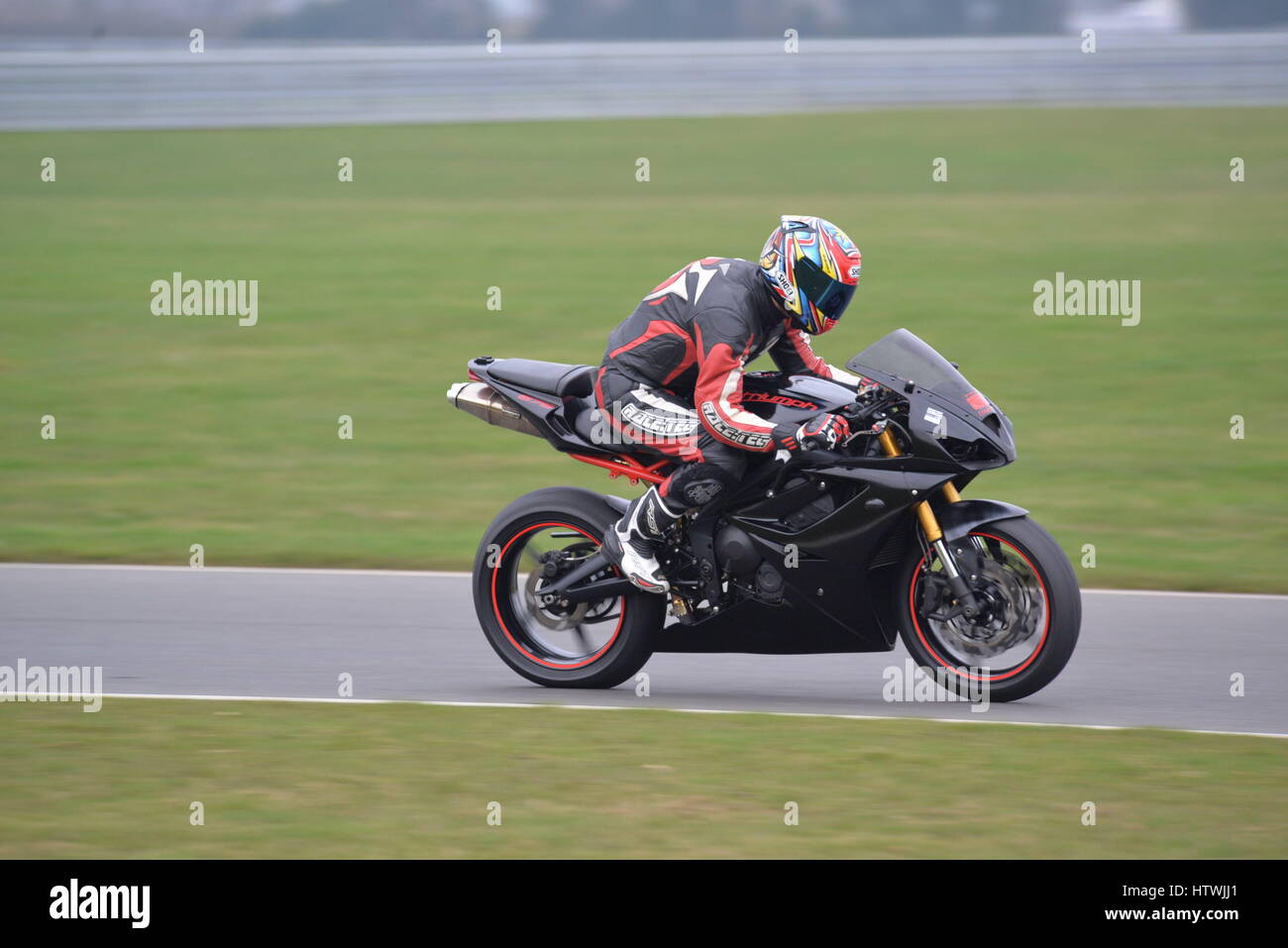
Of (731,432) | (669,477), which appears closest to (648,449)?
(669,477)

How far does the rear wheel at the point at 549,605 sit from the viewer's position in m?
7.26

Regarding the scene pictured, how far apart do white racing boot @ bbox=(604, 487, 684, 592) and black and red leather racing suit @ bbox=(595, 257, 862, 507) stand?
3.3 inches

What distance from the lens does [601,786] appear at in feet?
19.6

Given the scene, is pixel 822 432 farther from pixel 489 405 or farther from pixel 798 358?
pixel 489 405

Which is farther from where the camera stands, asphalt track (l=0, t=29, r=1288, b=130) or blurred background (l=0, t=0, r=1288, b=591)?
asphalt track (l=0, t=29, r=1288, b=130)

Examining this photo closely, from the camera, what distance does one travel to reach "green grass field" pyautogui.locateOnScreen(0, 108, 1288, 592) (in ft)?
35.5

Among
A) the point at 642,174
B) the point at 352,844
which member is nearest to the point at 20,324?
the point at 642,174

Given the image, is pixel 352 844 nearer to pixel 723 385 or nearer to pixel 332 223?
pixel 723 385

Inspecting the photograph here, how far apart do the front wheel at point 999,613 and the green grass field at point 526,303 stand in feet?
8.66

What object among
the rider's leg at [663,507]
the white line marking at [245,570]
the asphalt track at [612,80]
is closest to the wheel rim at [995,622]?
the rider's leg at [663,507]

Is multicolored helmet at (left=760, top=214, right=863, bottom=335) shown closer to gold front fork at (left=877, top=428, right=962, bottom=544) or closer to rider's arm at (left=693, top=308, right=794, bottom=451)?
rider's arm at (left=693, top=308, right=794, bottom=451)

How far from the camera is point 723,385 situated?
6.69 meters

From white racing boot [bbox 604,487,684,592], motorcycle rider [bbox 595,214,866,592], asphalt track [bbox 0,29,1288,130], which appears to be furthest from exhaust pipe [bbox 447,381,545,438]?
asphalt track [bbox 0,29,1288,130]

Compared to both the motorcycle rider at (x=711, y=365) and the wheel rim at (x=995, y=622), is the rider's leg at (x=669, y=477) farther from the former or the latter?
the wheel rim at (x=995, y=622)
